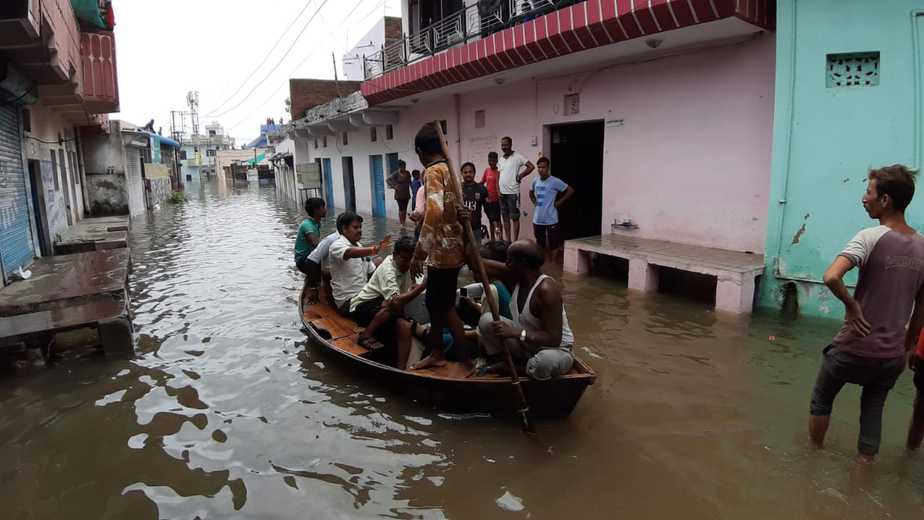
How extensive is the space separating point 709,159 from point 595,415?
517 centimetres

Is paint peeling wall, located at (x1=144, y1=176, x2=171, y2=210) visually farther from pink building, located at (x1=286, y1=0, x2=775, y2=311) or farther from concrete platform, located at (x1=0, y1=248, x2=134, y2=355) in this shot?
concrete platform, located at (x1=0, y1=248, x2=134, y2=355)

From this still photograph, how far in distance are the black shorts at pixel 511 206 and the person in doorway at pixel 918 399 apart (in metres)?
7.14

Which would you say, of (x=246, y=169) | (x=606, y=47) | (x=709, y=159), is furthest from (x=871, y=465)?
(x=246, y=169)

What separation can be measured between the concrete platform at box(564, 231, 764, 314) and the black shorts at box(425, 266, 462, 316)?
12.8ft

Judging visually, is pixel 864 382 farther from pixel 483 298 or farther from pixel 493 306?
pixel 483 298

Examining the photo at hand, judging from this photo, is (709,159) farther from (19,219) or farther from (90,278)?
(19,219)

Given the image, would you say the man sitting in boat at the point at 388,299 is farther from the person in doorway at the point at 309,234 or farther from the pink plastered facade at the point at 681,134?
the pink plastered facade at the point at 681,134

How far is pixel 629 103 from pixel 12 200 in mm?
9819

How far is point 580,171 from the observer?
11.7 metres

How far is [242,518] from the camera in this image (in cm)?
322

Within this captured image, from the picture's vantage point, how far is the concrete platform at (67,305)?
5.52 meters

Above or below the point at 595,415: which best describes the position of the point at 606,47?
above

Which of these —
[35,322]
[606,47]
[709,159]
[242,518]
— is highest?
[606,47]

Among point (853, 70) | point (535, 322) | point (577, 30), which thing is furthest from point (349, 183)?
point (535, 322)
